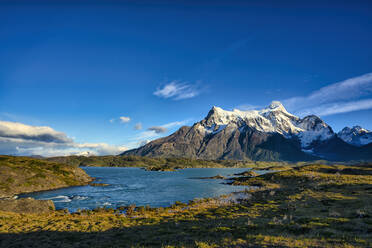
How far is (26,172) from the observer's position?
104250mm

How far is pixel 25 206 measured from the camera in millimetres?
49688

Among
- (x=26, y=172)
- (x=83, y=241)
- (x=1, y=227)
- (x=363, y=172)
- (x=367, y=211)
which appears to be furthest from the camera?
(x=363, y=172)

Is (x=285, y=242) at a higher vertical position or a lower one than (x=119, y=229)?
higher

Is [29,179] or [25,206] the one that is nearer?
[25,206]

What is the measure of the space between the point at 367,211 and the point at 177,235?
30.1 meters

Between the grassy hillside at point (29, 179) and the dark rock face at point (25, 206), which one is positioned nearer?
the dark rock face at point (25, 206)

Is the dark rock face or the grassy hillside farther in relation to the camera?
the grassy hillside

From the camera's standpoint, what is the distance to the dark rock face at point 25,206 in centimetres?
4744

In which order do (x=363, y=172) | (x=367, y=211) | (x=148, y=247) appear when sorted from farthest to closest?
→ (x=363, y=172), (x=367, y=211), (x=148, y=247)

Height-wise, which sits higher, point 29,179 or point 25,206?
point 25,206

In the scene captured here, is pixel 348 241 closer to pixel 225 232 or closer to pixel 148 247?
pixel 225 232

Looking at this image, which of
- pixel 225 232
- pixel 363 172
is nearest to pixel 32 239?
pixel 225 232

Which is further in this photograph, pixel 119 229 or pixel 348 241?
pixel 119 229

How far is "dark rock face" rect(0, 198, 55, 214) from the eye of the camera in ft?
156
